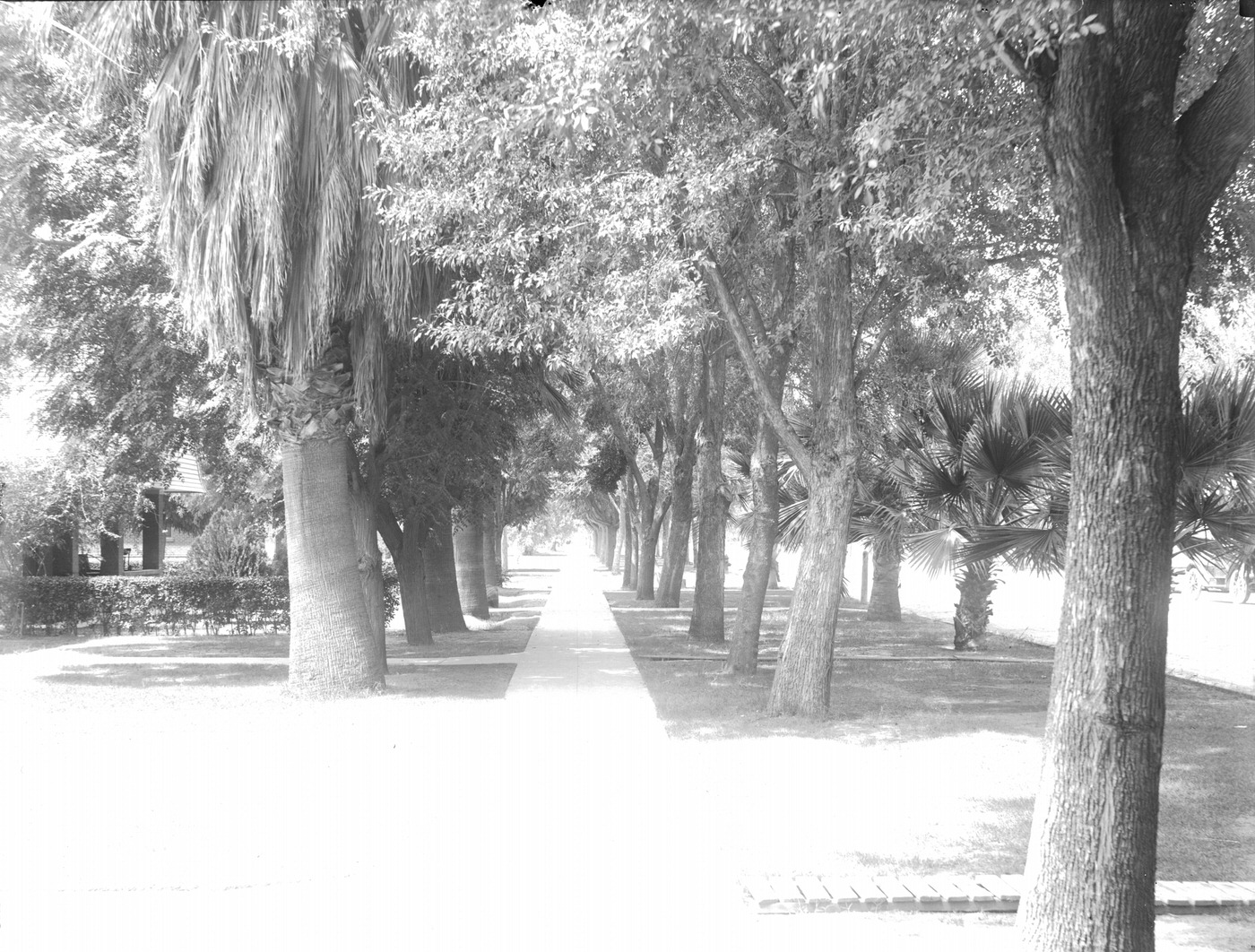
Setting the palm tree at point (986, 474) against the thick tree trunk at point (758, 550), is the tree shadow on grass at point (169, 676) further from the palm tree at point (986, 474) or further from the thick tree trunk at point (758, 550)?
the palm tree at point (986, 474)

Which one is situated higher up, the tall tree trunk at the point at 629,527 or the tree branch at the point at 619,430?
the tree branch at the point at 619,430

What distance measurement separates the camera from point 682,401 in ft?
77.6

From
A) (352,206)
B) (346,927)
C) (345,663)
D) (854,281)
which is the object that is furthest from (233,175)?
(346,927)

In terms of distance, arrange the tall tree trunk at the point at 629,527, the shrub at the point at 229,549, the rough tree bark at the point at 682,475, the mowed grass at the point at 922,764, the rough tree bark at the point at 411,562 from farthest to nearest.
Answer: the tall tree trunk at the point at 629,527 < the rough tree bark at the point at 682,475 < the shrub at the point at 229,549 < the rough tree bark at the point at 411,562 < the mowed grass at the point at 922,764

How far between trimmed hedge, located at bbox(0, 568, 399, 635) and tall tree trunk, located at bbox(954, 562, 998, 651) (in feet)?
40.3

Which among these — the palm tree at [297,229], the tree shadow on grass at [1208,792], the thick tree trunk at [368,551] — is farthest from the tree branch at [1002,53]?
the thick tree trunk at [368,551]

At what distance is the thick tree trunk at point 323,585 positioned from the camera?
41.0 feet

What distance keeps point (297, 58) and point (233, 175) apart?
1382mm

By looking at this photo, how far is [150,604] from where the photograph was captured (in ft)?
71.9

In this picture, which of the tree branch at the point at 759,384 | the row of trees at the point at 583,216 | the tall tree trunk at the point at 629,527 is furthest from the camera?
the tall tree trunk at the point at 629,527

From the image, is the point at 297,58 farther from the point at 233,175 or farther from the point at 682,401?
the point at 682,401

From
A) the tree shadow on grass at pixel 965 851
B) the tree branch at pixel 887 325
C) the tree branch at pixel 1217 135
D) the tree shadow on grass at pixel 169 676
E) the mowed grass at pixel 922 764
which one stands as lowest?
the tree shadow on grass at pixel 169 676

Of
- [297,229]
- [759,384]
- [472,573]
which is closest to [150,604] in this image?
[472,573]

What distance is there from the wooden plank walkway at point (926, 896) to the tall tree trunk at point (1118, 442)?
0.86m
